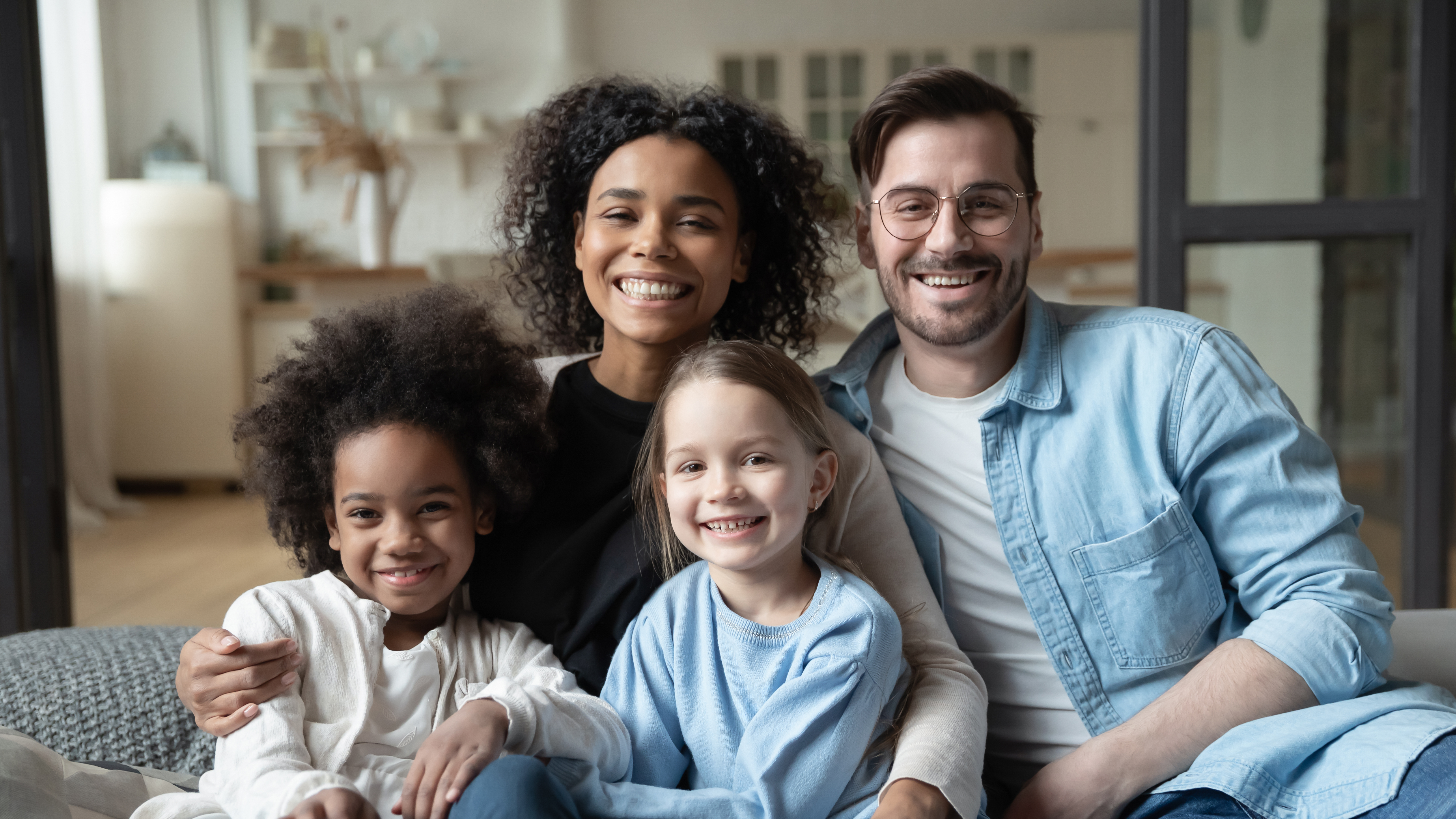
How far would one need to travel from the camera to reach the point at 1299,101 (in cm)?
212

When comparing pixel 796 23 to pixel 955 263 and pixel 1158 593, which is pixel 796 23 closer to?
pixel 955 263

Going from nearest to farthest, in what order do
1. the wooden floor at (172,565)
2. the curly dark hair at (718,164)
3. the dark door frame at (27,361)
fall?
1. the curly dark hair at (718,164)
2. the dark door frame at (27,361)
3. the wooden floor at (172,565)

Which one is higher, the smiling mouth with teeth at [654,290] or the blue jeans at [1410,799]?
the smiling mouth with teeth at [654,290]

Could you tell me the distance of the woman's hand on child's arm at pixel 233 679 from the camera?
3.59 feet

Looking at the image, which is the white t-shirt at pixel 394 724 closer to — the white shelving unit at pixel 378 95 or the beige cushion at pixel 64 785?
the beige cushion at pixel 64 785

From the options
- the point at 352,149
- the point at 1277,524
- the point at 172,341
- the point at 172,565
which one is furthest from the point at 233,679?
the point at 172,341

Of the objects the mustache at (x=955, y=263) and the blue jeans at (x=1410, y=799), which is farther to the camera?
the mustache at (x=955, y=263)

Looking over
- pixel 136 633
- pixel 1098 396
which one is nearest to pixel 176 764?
pixel 136 633

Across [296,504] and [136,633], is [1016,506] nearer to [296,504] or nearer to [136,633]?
[296,504]

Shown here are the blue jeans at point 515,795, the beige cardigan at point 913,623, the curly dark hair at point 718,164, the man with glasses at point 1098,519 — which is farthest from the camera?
the curly dark hair at point 718,164

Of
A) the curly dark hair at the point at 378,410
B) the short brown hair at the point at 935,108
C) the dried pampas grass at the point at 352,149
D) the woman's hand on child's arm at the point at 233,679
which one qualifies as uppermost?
the dried pampas grass at the point at 352,149

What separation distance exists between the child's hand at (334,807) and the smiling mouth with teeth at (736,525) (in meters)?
0.42

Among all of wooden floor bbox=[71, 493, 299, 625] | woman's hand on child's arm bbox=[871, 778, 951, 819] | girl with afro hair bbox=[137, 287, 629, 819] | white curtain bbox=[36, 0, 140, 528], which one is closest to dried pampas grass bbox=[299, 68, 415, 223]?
white curtain bbox=[36, 0, 140, 528]

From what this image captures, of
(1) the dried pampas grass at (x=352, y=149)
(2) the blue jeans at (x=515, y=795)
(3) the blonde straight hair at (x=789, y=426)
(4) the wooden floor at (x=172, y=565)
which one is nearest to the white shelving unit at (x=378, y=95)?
(1) the dried pampas grass at (x=352, y=149)
